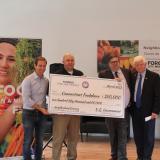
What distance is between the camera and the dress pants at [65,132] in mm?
4672

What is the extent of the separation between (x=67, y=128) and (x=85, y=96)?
511 mm

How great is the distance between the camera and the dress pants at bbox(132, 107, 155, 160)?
490 cm

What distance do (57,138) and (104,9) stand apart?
162 inches

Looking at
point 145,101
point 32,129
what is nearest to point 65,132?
point 32,129

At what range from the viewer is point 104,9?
790 cm

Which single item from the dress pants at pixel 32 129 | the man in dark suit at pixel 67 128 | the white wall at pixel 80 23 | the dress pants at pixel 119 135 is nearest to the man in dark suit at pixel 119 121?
the dress pants at pixel 119 135

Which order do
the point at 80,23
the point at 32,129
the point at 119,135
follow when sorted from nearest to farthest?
1. the point at 32,129
2. the point at 119,135
3. the point at 80,23

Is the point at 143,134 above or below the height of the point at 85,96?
below

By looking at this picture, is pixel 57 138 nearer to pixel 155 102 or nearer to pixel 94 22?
pixel 155 102

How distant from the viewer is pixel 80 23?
796cm

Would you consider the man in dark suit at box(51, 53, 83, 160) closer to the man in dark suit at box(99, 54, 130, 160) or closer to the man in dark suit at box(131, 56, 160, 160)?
the man in dark suit at box(99, 54, 130, 160)

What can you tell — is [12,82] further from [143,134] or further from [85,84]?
[143,134]

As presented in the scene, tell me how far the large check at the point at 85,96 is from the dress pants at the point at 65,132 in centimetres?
11

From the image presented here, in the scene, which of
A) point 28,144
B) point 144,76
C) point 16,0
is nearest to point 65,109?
point 28,144
